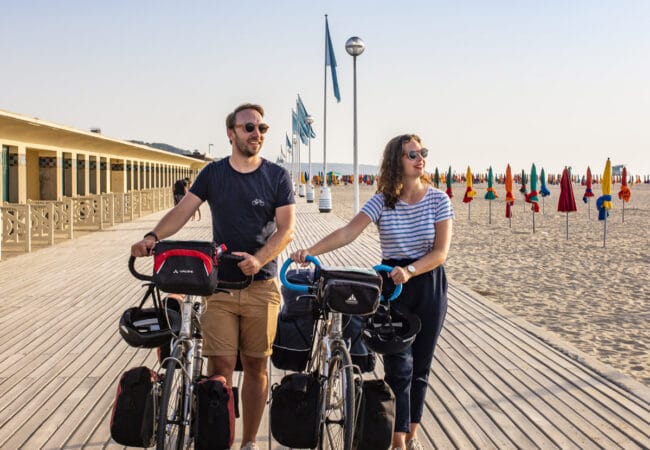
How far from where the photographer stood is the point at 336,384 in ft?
9.66

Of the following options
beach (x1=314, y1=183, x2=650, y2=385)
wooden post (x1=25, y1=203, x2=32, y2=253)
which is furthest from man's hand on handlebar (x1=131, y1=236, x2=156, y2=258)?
wooden post (x1=25, y1=203, x2=32, y2=253)

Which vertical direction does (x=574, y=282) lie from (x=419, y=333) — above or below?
below

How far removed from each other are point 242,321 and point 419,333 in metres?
0.89

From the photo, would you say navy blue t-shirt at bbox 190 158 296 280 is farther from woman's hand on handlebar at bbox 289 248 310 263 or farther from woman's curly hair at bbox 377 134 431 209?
woman's curly hair at bbox 377 134 431 209

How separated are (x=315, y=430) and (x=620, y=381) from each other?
295 centimetres

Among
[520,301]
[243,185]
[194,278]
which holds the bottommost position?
[520,301]

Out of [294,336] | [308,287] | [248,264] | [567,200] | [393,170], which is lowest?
[294,336]

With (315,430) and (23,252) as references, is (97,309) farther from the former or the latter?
(23,252)

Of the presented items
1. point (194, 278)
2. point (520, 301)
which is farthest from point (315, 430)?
point (520, 301)

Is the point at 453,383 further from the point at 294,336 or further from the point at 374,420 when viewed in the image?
the point at 374,420

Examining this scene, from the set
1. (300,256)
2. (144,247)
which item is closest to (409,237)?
(300,256)

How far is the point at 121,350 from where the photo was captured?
5.58 metres

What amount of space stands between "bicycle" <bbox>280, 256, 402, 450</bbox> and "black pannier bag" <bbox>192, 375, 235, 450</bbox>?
410mm

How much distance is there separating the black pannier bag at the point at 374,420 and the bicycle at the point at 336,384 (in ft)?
0.25
